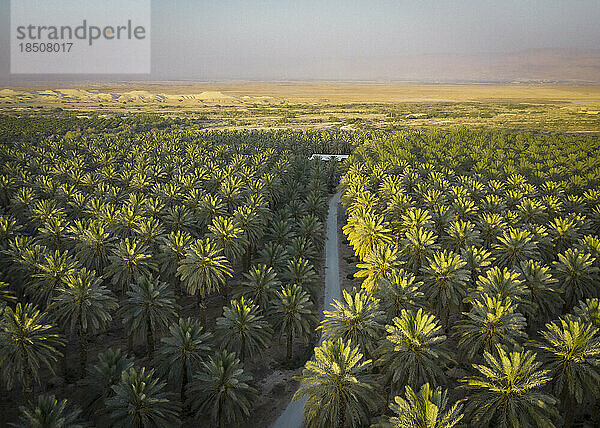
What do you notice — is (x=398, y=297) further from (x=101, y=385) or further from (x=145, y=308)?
(x=101, y=385)

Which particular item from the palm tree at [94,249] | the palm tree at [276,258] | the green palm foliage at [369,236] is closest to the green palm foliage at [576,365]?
the green palm foliage at [369,236]

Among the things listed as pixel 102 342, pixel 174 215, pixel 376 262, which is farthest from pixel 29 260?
pixel 376 262

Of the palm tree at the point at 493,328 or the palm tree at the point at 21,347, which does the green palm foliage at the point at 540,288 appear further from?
the palm tree at the point at 21,347

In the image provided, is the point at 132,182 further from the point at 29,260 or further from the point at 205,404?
the point at 205,404

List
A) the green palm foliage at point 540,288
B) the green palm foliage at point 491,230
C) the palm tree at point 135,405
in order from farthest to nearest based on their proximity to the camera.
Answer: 1. the green palm foliage at point 491,230
2. the green palm foliage at point 540,288
3. the palm tree at point 135,405

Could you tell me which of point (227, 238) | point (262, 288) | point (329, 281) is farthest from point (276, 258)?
point (329, 281)

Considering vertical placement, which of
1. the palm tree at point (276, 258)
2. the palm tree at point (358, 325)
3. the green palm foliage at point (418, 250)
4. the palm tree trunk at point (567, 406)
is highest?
the green palm foliage at point (418, 250)

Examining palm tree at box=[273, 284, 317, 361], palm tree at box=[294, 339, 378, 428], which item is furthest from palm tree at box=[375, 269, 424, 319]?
palm tree at box=[294, 339, 378, 428]

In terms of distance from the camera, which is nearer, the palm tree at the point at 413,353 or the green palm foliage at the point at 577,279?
the palm tree at the point at 413,353
